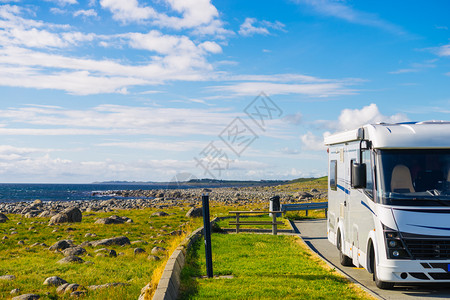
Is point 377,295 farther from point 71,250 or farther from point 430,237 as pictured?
point 71,250

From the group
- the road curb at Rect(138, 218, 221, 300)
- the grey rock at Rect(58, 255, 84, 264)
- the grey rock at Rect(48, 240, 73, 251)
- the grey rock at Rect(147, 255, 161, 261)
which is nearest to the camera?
the road curb at Rect(138, 218, 221, 300)

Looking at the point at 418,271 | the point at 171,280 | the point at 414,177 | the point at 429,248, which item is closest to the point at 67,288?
the point at 171,280

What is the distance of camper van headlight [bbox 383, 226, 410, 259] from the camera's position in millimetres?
8891

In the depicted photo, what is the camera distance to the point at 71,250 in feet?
52.9

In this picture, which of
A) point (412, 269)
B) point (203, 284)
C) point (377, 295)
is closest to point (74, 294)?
point (203, 284)

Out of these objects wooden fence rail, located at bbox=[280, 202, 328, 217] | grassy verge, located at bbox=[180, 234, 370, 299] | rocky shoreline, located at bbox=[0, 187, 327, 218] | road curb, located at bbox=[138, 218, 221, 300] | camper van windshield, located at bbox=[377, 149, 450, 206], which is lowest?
rocky shoreline, located at bbox=[0, 187, 327, 218]

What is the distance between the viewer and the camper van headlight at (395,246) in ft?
29.2

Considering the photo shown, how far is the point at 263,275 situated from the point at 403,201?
142 inches

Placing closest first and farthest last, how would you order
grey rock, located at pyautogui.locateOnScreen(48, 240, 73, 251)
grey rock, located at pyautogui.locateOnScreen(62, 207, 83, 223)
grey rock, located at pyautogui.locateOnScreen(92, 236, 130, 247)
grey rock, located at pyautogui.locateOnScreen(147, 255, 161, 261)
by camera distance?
grey rock, located at pyautogui.locateOnScreen(147, 255, 161, 261)
grey rock, located at pyautogui.locateOnScreen(48, 240, 73, 251)
grey rock, located at pyautogui.locateOnScreen(92, 236, 130, 247)
grey rock, located at pyautogui.locateOnScreen(62, 207, 83, 223)

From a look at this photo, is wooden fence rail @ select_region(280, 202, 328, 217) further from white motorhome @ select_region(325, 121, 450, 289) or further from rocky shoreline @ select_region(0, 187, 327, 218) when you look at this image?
white motorhome @ select_region(325, 121, 450, 289)

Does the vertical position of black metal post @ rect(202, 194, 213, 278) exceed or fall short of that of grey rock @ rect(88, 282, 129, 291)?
it exceeds it

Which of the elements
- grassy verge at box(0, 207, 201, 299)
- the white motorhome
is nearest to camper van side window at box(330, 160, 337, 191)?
the white motorhome

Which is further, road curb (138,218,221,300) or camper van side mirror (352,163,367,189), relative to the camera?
camper van side mirror (352,163,367,189)

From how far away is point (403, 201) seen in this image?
358 inches
